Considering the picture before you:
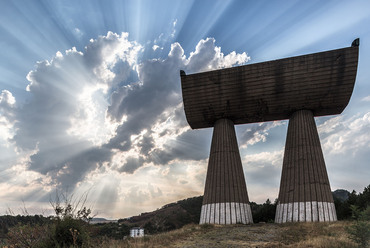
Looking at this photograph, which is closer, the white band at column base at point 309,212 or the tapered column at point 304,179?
the white band at column base at point 309,212

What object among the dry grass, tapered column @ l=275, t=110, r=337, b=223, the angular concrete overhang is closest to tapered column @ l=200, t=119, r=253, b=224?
the angular concrete overhang

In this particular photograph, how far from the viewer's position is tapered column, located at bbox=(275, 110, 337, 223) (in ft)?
58.7

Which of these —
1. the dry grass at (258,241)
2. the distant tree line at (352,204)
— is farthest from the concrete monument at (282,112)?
the dry grass at (258,241)

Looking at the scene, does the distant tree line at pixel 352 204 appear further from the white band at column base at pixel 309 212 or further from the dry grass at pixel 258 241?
the dry grass at pixel 258 241

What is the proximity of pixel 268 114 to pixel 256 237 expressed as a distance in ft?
39.8

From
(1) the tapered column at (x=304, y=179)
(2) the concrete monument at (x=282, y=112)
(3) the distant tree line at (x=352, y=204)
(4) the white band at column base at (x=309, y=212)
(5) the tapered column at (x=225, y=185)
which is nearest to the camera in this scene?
(4) the white band at column base at (x=309, y=212)

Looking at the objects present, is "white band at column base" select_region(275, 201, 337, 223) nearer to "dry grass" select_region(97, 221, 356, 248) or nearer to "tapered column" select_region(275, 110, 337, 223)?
"tapered column" select_region(275, 110, 337, 223)

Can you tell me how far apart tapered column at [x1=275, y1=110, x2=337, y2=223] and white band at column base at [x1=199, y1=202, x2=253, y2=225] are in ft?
8.18

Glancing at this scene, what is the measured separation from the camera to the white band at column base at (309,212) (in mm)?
17578

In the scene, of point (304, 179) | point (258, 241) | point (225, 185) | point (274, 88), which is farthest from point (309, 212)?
point (274, 88)

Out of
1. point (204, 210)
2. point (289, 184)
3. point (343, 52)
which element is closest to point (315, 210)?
point (289, 184)

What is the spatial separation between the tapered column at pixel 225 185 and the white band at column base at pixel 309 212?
9.55 feet

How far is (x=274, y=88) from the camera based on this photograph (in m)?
20.1

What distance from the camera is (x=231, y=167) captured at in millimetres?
20391
